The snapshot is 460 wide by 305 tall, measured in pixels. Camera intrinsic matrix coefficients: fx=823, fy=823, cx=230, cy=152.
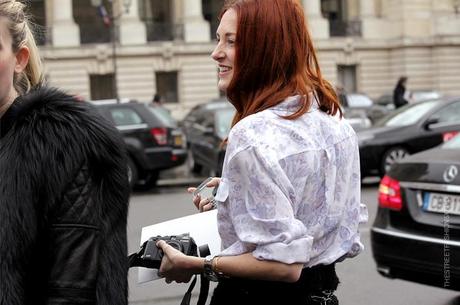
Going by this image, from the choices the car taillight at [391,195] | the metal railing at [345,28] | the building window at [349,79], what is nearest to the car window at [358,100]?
the building window at [349,79]

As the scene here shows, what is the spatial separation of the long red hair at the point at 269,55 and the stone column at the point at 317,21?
142 ft

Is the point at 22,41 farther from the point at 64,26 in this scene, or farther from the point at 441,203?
the point at 64,26

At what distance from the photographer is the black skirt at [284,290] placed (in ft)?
7.20

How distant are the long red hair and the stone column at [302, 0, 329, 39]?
142 ft

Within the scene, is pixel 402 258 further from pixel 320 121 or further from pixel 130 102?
pixel 130 102

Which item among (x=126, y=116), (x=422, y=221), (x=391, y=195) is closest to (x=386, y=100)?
(x=126, y=116)

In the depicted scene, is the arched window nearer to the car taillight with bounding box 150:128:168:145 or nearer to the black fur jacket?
the car taillight with bounding box 150:128:168:145

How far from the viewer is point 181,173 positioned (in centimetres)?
1855

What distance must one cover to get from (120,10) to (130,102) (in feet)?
90.2

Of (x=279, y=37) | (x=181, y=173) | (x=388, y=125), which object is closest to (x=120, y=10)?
(x=181, y=173)

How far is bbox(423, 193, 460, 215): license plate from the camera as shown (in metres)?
5.14

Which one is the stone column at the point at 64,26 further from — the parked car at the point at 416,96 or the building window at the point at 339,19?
the parked car at the point at 416,96

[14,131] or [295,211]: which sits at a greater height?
[14,131]

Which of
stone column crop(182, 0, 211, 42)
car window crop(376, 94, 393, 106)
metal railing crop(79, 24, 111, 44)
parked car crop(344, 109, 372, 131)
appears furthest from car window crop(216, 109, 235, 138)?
stone column crop(182, 0, 211, 42)
